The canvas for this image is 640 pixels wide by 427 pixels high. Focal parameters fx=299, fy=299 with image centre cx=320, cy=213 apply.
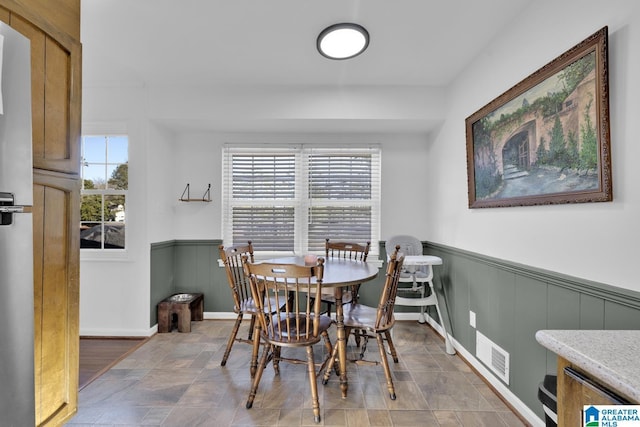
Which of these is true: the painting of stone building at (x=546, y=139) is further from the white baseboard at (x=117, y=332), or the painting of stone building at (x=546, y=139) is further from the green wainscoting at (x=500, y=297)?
the white baseboard at (x=117, y=332)

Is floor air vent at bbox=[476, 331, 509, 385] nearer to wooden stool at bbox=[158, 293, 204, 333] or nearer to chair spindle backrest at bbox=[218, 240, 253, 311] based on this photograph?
chair spindle backrest at bbox=[218, 240, 253, 311]

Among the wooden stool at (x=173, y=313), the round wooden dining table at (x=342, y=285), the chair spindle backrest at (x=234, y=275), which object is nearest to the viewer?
the round wooden dining table at (x=342, y=285)

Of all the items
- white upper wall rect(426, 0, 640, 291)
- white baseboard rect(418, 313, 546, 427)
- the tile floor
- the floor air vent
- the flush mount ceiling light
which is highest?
the flush mount ceiling light

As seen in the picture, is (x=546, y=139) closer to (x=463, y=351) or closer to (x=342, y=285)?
(x=342, y=285)

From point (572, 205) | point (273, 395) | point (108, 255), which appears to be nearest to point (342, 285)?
point (273, 395)

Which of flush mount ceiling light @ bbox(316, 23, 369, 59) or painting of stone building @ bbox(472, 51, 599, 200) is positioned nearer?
painting of stone building @ bbox(472, 51, 599, 200)

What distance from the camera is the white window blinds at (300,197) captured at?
360cm

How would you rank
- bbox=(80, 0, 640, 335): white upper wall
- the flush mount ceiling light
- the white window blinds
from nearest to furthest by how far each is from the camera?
bbox=(80, 0, 640, 335): white upper wall → the flush mount ceiling light → the white window blinds

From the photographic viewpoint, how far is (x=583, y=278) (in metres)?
1.48

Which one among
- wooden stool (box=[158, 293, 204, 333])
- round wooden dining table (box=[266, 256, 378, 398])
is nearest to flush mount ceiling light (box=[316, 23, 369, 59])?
round wooden dining table (box=[266, 256, 378, 398])

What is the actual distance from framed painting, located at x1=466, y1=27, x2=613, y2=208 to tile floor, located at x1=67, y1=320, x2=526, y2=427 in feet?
4.52

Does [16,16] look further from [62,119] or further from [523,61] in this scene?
[523,61]

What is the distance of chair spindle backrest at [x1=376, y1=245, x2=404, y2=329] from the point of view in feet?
6.54

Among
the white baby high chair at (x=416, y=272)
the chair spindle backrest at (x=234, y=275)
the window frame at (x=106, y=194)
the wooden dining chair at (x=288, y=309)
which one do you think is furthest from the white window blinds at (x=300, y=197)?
the wooden dining chair at (x=288, y=309)
